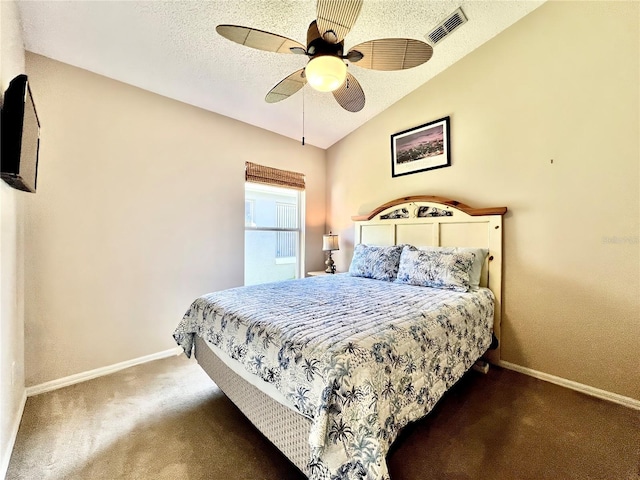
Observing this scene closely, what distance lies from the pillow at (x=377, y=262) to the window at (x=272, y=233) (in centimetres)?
122

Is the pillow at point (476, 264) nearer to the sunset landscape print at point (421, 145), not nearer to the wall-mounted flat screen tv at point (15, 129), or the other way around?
the sunset landscape print at point (421, 145)

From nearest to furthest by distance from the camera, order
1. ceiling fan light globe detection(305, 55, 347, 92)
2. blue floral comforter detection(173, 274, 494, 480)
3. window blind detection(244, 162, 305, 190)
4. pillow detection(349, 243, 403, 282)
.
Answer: blue floral comforter detection(173, 274, 494, 480) < ceiling fan light globe detection(305, 55, 347, 92) < pillow detection(349, 243, 403, 282) < window blind detection(244, 162, 305, 190)

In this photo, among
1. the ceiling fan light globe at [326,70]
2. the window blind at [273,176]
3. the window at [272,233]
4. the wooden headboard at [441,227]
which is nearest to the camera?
the ceiling fan light globe at [326,70]

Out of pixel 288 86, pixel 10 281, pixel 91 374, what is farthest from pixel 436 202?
pixel 91 374

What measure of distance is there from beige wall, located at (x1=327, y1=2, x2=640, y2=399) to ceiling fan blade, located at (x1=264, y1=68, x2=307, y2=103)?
1.61 metres

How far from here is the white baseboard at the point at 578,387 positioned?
192cm

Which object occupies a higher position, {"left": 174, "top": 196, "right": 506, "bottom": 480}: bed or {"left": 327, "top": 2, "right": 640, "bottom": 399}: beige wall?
{"left": 327, "top": 2, "right": 640, "bottom": 399}: beige wall

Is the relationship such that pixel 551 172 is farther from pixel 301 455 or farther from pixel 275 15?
pixel 301 455

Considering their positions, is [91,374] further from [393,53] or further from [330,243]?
[393,53]

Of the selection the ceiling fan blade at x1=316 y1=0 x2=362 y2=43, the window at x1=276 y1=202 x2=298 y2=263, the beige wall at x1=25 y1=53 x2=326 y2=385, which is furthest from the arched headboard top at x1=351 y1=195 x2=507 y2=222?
the ceiling fan blade at x1=316 y1=0 x2=362 y2=43

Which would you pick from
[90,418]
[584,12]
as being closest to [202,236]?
[90,418]

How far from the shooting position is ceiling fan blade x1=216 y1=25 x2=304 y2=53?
1.43 meters

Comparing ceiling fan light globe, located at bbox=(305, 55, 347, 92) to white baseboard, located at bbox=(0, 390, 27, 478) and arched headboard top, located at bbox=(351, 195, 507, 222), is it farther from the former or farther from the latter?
white baseboard, located at bbox=(0, 390, 27, 478)

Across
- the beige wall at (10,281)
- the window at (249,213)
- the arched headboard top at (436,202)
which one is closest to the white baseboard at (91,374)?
the beige wall at (10,281)
